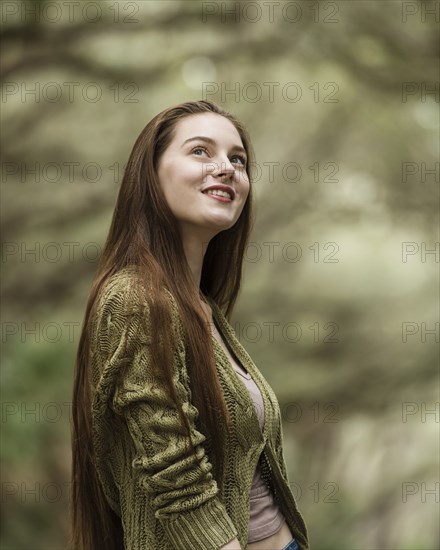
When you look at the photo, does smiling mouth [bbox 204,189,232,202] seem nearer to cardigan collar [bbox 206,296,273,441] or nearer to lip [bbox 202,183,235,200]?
lip [bbox 202,183,235,200]

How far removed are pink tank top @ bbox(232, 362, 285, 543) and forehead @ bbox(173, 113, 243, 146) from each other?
0.42m

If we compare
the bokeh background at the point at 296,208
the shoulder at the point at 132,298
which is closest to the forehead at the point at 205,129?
the shoulder at the point at 132,298

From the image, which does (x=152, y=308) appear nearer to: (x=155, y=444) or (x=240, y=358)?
(x=155, y=444)

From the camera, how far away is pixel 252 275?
3650mm

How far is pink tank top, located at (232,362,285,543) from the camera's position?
5.02 feet

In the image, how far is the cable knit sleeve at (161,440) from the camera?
134 centimetres

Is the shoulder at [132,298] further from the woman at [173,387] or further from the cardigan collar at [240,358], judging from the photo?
the cardigan collar at [240,358]

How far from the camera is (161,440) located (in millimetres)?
1346

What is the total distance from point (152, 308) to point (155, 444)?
0.70ft

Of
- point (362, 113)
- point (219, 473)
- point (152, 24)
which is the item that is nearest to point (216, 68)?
point (152, 24)

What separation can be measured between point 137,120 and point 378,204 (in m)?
1.04

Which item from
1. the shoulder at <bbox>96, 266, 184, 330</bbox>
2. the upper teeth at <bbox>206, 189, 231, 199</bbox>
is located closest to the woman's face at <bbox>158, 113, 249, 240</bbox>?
the upper teeth at <bbox>206, 189, 231, 199</bbox>

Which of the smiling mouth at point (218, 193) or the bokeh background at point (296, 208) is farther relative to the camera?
the bokeh background at point (296, 208)

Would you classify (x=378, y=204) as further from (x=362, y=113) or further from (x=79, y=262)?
(x=79, y=262)
